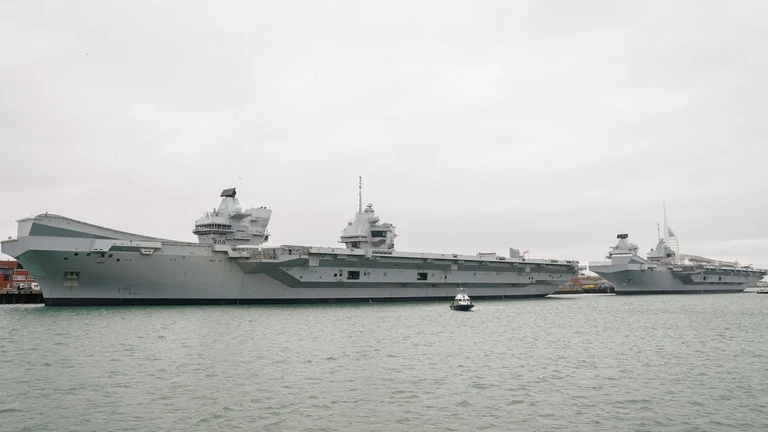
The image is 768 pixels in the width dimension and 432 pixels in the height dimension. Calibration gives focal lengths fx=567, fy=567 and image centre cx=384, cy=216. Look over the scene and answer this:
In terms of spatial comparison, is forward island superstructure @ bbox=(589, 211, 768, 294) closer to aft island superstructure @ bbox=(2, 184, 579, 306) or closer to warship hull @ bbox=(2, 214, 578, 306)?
aft island superstructure @ bbox=(2, 184, 579, 306)

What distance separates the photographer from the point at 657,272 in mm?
68750

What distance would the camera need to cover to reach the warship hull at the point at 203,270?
3124 centimetres

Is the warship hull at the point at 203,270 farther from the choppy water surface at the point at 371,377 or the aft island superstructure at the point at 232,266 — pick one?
the choppy water surface at the point at 371,377

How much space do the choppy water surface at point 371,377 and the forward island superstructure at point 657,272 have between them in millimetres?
43167

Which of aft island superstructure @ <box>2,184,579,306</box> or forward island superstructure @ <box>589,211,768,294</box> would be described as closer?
aft island superstructure @ <box>2,184,579,306</box>

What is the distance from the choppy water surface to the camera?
407 inches

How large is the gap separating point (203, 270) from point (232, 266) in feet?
6.26

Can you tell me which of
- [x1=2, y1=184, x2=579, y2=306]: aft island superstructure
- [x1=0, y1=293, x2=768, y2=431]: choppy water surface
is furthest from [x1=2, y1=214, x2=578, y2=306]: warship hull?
[x1=0, y1=293, x2=768, y2=431]: choppy water surface

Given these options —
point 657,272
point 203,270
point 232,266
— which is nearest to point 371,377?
point 203,270

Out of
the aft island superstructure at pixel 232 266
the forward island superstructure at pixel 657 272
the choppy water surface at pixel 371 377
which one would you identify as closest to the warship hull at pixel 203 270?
the aft island superstructure at pixel 232 266

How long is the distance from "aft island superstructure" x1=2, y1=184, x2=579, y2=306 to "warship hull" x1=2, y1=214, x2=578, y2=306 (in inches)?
2.2

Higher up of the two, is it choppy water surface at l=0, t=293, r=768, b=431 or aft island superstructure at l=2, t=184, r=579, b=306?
aft island superstructure at l=2, t=184, r=579, b=306

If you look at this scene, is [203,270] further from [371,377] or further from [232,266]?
[371,377]

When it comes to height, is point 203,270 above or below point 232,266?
below
